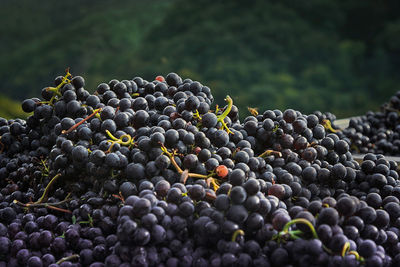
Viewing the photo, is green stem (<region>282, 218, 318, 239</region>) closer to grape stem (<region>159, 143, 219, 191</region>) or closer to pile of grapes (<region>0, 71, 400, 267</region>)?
pile of grapes (<region>0, 71, 400, 267</region>)

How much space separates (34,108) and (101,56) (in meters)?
5.89

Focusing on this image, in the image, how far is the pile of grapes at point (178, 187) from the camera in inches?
31.9

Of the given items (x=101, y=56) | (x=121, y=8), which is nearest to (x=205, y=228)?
(x=101, y=56)

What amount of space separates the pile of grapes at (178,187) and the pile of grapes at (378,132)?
0.85m

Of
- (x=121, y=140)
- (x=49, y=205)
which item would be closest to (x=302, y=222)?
(x=121, y=140)

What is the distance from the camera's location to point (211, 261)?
801 mm

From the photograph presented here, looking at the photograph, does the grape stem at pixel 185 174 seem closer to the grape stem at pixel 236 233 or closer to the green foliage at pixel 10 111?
the grape stem at pixel 236 233

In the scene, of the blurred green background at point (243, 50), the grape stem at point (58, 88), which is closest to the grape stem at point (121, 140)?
the grape stem at point (58, 88)

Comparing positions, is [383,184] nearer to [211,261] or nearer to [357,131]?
[211,261]

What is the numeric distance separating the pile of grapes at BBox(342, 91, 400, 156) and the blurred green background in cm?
315

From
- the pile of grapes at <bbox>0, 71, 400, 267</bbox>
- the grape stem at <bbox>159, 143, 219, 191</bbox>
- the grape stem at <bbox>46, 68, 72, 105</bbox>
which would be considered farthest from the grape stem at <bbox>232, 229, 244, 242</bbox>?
the grape stem at <bbox>46, 68, 72, 105</bbox>

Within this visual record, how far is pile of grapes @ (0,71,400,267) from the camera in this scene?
0.81 m

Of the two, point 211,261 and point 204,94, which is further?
point 204,94

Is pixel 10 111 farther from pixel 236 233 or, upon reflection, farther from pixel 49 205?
pixel 236 233
